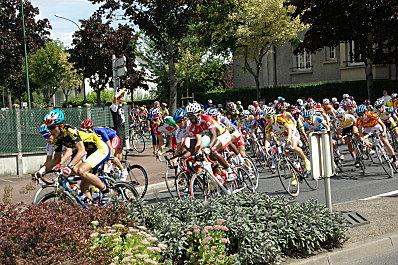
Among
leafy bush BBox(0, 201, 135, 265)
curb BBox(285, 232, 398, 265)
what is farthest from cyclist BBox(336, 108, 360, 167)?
leafy bush BBox(0, 201, 135, 265)

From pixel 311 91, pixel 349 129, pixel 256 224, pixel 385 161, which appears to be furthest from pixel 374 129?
pixel 311 91

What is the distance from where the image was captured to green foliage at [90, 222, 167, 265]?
5.36m

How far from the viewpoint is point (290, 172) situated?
41.0 feet

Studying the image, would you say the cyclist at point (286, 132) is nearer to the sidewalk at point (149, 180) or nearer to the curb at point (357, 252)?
the sidewalk at point (149, 180)

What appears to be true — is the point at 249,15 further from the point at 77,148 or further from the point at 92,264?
the point at 92,264

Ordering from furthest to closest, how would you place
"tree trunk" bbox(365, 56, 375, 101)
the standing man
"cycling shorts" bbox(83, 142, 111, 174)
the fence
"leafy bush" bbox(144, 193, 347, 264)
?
"tree trunk" bbox(365, 56, 375, 101) < the fence < the standing man < "cycling shorts" bbox(83, 142, 111, 174) < "leafy bush" bbox(144, 193, 347, 264)

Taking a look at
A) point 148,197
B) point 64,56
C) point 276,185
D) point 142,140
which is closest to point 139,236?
point 148,197

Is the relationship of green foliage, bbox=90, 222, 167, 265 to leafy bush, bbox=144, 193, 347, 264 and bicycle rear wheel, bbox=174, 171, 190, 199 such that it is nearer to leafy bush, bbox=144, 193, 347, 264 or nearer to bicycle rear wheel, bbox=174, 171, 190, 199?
leafy bush, bbox=144, 193, 347, 264

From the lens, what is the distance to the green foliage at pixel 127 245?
5.36 metres

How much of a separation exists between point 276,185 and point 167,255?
832 centimetres

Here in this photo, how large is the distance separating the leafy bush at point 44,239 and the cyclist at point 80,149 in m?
2.75

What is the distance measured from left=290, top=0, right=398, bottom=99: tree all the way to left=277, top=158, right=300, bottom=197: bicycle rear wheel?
2127cm

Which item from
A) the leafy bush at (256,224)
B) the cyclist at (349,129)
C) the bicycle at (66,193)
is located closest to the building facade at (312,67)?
the cyclist at (349,129)

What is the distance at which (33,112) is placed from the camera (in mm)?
19047
